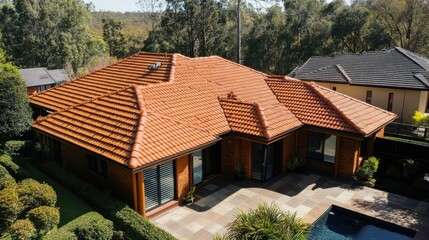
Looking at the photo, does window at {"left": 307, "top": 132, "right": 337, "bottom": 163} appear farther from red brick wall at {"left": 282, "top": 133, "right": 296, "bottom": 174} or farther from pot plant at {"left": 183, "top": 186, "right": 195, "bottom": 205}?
pot plant at {"left": 183, "top": 186, "right": 195, "bottom": 205}

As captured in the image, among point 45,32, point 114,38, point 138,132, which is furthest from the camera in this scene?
point 114,38

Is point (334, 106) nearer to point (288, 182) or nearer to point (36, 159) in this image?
point (288, 182)

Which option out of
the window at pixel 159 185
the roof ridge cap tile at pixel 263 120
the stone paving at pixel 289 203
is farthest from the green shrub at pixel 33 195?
the roof ridge cap tile at pixel 263 120

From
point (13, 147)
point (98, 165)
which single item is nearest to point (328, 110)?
point (98, 165)

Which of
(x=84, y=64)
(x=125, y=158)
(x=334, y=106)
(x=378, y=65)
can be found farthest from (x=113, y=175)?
(x=84, y=64)

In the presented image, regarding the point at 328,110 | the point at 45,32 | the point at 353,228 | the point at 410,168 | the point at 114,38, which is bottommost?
the point at 353,228

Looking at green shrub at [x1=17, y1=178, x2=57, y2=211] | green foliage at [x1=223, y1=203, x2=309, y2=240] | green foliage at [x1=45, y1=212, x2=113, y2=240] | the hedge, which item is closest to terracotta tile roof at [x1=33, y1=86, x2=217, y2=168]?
the hedge

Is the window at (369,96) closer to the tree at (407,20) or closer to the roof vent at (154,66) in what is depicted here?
the roof vent at (154,66)

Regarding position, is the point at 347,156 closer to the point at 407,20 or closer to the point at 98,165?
the point at 98,165
